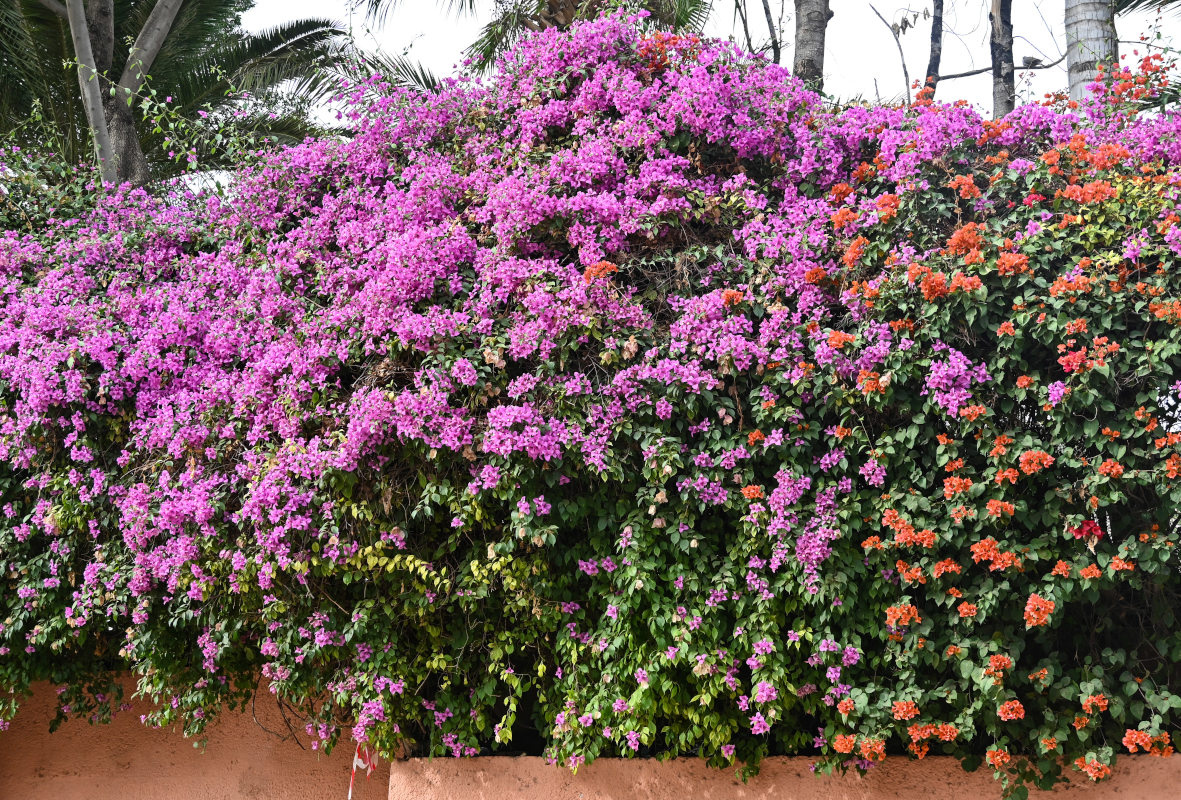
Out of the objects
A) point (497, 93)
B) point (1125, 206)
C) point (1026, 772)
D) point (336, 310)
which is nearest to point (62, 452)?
point (336, 310)

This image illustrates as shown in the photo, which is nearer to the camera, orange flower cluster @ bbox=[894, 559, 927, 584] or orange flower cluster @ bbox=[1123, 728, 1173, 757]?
orange flower cluster @ bbox=[1123, 728, 1173, 757]

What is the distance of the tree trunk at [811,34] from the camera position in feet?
26.8

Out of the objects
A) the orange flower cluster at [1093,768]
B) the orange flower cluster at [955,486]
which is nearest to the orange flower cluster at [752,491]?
the orange flower cluster at [955,486]

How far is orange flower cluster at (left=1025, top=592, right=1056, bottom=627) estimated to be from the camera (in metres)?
3.35

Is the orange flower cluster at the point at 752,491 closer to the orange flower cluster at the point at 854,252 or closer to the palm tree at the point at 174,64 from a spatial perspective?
the orange flower cluster at the point at 854,252

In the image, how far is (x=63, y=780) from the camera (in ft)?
19.8

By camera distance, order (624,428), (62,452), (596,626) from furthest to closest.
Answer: (62,452)
(596,626)
(624,428)

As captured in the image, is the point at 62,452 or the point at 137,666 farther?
the point at 62,452

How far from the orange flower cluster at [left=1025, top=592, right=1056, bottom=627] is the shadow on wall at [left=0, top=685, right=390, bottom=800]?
139 inches

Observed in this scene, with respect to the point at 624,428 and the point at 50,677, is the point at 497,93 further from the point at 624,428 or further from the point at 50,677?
the point at 50,677

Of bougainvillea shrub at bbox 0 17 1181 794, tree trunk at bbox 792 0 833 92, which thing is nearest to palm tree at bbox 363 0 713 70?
tree trunk at bbox 792 0 833 92

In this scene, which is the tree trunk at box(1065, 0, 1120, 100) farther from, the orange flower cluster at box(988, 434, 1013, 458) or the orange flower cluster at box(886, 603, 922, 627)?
the orange flower cluster at box(886, 603, 922, 627)

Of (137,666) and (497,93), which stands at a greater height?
(497,93)

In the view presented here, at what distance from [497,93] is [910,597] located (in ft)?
11.2
